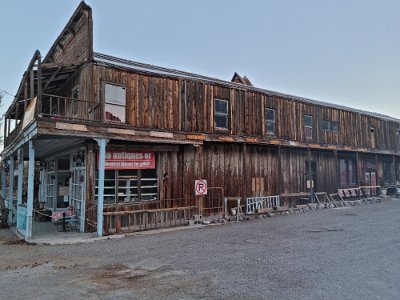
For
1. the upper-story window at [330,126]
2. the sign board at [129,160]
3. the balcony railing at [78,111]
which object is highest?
the upper-story window at [330,126]

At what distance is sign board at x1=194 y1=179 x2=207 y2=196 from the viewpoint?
50.5 ft

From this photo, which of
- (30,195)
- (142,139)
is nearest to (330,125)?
(142,139)

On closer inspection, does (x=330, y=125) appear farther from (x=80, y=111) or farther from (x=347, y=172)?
(x=80, y=111)

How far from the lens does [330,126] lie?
76.1 feet

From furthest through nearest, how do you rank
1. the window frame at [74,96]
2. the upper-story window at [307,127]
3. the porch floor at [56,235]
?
the upper-story window at [307,127], the window frame at [74,96], the porch floor at [56,235]

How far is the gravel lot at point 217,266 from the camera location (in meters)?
6.06

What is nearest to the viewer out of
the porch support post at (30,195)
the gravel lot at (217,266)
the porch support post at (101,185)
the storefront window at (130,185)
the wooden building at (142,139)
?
the gravel lot at (217,266)

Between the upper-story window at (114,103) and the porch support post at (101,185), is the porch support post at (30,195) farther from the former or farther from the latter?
the upper-story window at (114,103)

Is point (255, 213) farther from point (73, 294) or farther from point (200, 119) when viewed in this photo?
point (73, 294)

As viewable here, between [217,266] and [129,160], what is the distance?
7.39 m

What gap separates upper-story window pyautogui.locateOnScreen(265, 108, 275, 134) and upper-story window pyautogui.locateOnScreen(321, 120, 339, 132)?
489cm

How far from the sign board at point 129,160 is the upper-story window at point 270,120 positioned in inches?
291

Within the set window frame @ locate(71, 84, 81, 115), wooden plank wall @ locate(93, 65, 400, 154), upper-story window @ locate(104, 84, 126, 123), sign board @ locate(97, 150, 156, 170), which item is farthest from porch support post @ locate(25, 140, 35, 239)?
window frame @ locate(71, 84, 81, 115)

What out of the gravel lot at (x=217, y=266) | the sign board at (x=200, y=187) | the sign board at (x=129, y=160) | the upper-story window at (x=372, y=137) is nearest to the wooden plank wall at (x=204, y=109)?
the sign board at (x=129, y=160)
